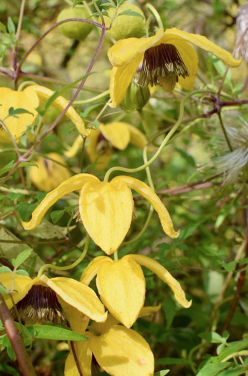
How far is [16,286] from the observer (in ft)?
2.28

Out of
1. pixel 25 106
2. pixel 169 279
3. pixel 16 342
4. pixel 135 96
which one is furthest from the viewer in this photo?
pixel 135 96

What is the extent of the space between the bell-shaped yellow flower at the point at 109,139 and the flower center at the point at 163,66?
438mm

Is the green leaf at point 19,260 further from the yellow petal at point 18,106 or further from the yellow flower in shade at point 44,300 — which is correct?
the yellow petal at point 18,106

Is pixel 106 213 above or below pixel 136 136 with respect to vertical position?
above

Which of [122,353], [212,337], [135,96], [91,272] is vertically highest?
[135,96]

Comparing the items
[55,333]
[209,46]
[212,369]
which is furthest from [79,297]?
[209,46]

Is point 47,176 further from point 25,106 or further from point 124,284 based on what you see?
point 124,284

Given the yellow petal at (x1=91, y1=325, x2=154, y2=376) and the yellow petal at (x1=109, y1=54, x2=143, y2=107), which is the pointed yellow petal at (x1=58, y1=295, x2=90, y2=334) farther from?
the yellow petal at (x1=109, y1=54, x2=143, y2=107)

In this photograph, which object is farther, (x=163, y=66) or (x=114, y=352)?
(x=163, y=66)

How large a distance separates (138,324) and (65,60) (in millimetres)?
1449

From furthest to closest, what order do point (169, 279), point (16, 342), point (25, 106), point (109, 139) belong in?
point (109, 139)
point (25, 106)
point (169, 279)
point (16, 342)

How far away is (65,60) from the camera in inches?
84.8

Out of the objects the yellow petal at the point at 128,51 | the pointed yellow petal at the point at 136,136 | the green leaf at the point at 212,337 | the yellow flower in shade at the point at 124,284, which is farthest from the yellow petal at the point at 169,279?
the pointed yellow petal at the point at 136,136

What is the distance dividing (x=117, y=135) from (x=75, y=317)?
29.4 inches
